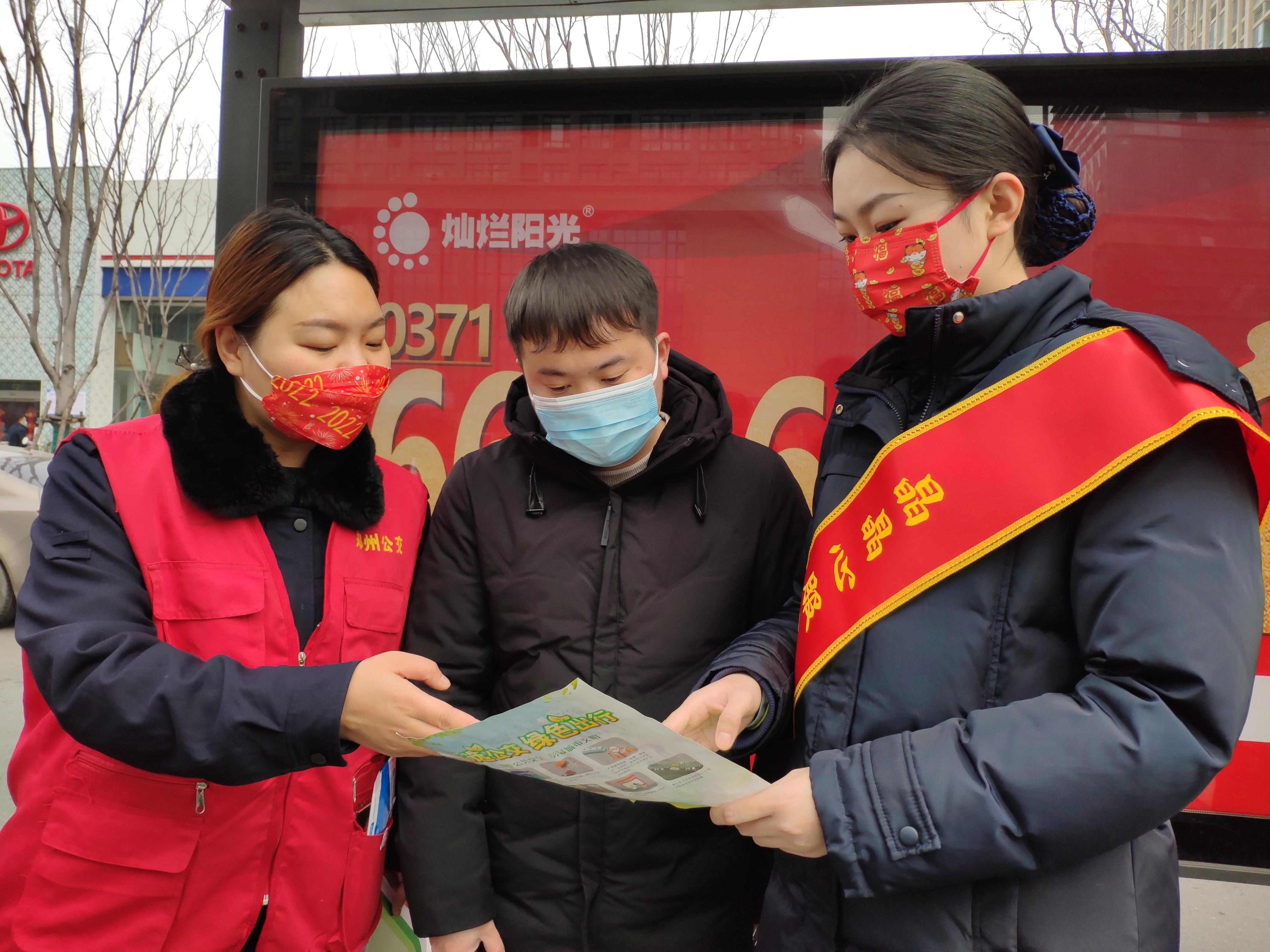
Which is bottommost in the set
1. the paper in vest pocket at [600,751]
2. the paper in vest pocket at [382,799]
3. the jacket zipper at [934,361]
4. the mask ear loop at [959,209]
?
the paper in vest pocket at [382,799]

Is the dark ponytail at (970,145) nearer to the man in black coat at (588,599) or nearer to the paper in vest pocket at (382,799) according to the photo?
the man in black coat at (588,599)

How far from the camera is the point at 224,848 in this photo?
148cm

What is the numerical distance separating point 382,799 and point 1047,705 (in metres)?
1.21

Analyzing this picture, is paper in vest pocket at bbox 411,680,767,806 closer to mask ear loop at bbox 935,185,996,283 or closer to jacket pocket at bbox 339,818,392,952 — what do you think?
jacket pocket at bbox 339,818,392,952

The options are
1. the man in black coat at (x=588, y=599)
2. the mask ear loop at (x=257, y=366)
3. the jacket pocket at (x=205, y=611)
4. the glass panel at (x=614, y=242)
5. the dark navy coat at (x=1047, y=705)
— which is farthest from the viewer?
the glass panel at (x=614, y=242)

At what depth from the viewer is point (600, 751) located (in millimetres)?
1102

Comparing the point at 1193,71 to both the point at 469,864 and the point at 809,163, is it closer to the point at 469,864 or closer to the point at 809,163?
the point at 809,163

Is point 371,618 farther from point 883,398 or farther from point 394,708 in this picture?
point 883,398

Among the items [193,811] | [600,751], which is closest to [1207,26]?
[600,751]

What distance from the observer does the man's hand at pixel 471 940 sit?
5.20 feet

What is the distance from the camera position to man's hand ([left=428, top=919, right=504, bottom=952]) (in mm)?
A: 1585

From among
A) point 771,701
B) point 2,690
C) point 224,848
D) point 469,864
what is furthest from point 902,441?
point 2,690

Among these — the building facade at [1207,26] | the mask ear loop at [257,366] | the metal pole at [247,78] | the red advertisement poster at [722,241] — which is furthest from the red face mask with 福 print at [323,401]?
the building facade at [1207,26]

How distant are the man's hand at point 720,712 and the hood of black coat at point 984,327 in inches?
20.3
